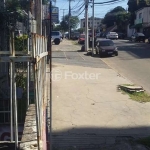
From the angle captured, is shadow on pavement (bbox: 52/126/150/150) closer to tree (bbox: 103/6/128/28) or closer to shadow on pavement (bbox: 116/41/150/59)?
shadow on pavement (bbox: 116/41/150/59)

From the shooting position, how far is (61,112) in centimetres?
808

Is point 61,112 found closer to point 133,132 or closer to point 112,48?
point 133,132

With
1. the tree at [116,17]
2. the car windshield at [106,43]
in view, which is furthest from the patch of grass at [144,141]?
the tree at [116,17]

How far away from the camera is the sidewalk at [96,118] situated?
6.00 metres

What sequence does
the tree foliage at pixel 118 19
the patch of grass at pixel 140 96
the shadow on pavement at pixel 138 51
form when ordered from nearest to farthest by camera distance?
1. the patch of grass at pixel 140 96
2. the shadow on pavement at pixel 138 51
3. the tree foliage at pixel 118 19

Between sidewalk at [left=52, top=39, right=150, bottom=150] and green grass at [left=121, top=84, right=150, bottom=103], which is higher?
green grass at [left=121, top=84, right=150, bottom=103]

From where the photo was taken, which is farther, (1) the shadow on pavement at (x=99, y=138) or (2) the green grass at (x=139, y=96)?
(2) the green grass at (x=139, y=96)

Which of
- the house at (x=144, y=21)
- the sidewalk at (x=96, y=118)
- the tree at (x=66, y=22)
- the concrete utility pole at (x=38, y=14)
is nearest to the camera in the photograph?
the sidewalk at (x=96, y=118)

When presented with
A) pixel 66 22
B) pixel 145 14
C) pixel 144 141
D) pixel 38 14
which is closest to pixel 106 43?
pixel 38 14

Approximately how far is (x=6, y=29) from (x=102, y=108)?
353cm

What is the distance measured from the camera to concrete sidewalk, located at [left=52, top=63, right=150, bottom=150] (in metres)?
6.06

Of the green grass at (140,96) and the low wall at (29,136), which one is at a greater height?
the low wall at (29,136)

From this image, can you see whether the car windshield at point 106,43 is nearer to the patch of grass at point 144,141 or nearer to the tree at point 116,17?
the patch of grass at point 144,141

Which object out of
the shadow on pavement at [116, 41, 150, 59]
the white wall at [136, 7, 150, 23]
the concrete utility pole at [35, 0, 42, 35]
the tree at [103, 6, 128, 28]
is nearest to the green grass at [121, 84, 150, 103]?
the concrete utility pole at [35, 0, 42, 35]
